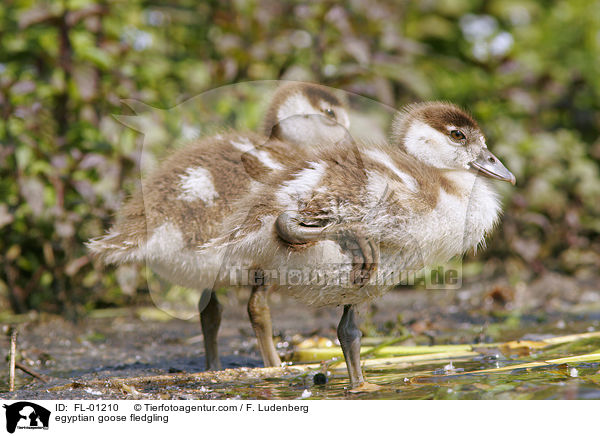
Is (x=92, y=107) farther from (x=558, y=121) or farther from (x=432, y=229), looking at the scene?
(x=558, y=121)

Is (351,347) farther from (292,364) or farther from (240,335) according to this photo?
(240,335)

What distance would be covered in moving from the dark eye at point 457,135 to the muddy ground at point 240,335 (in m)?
0.88

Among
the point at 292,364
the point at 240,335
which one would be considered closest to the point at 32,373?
the point at 292,364

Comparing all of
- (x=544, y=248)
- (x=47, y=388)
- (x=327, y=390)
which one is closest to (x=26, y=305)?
(x=47, y=388)

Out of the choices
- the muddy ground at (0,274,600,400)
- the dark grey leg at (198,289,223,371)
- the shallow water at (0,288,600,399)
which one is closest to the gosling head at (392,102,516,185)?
the muddy ground at (0,274,600,400)

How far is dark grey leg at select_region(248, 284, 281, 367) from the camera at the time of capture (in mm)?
3740

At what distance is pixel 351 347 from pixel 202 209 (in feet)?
3.15

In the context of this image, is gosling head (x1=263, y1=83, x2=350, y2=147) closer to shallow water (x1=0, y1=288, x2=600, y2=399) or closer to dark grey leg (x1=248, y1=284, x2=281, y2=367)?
dark grey leg (x1=248, y1=284, x2=281, y2=367)

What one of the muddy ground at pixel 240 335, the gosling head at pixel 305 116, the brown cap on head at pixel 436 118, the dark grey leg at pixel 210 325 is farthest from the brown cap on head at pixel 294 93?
the muddy ground at pixel 240 335

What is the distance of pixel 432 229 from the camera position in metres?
3.03

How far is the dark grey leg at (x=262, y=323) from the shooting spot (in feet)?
12.3

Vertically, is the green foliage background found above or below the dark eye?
above

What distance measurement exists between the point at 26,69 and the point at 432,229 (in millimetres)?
3526
